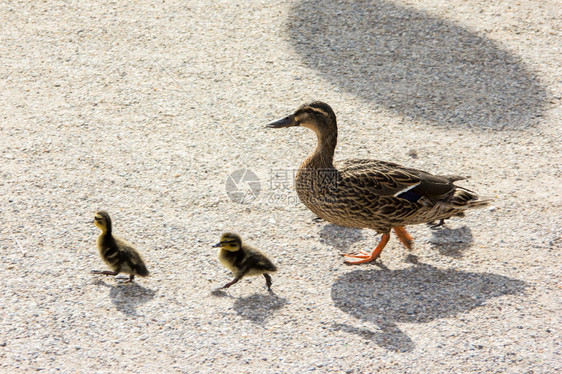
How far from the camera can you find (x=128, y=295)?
4.84 meters

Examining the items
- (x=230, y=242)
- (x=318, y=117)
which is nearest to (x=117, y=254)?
(x=230, y=242)

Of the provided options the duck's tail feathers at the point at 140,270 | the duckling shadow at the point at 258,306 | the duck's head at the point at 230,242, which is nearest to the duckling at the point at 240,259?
the duck's head at the point at 230,242

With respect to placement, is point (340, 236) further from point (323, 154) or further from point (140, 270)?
point (140, 270)

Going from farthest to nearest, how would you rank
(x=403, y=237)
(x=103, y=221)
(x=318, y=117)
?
1. (x=318, y=117)
2. (x=403, y=237)
3. (x=103, y=221)

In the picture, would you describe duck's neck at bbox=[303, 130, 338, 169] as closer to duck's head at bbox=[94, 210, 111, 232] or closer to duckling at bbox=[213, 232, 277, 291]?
duckling at bbox=[213, 232, 277, 291]

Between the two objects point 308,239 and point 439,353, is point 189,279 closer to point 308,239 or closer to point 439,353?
point 308,239

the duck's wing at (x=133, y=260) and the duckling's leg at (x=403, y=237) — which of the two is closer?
the duck's wing at (x=133, y=260)

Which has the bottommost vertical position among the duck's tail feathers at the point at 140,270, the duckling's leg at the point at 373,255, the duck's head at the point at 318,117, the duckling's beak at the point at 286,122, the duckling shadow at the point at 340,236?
the duck's tail feathers at the point at 140,270

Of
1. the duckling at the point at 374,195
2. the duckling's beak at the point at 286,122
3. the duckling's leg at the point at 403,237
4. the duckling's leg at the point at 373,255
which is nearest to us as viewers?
the duckling at the point at 374,195

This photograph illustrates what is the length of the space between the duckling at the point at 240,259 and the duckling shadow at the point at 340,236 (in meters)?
0.77

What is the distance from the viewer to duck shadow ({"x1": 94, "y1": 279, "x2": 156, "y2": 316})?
4.70 metres

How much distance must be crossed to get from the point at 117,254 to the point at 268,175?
1815 millimetres

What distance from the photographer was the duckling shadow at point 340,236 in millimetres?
5441

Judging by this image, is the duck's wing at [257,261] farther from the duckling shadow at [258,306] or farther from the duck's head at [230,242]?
the duckling shadow at [258,306]
